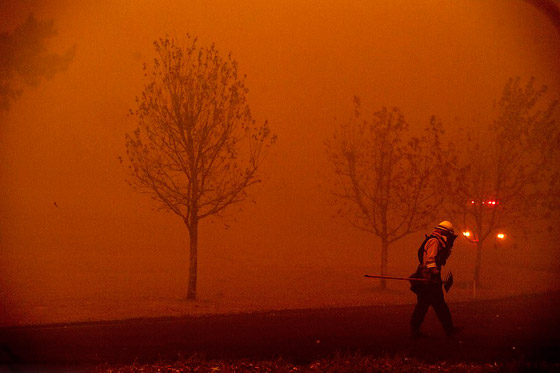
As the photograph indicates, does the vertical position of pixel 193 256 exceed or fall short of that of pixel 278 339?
it exceeds it

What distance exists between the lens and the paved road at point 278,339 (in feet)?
25.1

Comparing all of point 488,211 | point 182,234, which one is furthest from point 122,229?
point 488,211

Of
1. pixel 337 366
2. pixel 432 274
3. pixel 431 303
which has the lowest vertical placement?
pixel 337 366

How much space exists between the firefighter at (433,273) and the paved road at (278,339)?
30 centimetres

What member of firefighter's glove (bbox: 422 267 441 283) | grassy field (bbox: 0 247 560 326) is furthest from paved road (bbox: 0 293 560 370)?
grassy field (bbox: 0 247 560 326)

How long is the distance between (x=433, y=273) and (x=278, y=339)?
2.39 m

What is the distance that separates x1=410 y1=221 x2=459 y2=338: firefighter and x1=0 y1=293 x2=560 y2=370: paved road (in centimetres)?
30

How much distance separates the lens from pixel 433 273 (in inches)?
331

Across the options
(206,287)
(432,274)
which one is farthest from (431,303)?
(206,287)

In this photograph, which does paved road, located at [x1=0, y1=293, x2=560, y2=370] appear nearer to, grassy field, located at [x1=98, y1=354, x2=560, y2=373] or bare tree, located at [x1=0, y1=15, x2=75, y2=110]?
grassy field, located at [x1=98, y1=354, x2=560, y2=373]

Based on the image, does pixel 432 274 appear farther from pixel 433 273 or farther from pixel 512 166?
pixel 512 166

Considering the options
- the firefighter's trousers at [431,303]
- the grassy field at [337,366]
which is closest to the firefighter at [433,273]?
the firefighter's trousers at [431,303]

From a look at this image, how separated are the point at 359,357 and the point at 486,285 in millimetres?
12109

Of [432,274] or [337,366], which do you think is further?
[432,274]
